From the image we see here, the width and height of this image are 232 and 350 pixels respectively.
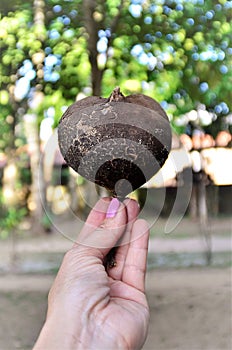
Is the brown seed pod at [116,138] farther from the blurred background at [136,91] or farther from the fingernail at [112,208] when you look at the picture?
the blurred background at [136,91]

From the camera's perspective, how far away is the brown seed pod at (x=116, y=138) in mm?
987

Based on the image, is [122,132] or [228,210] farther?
[228,210]

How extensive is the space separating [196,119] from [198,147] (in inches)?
13.9

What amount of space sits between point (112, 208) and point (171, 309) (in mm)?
2597

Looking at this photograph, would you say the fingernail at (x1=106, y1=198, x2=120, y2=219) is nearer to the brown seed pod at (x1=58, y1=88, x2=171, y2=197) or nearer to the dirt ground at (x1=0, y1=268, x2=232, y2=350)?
the brown seed pod at (x1=58, y1=88, x2=171, y2=197)

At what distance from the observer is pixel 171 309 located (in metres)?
3.59

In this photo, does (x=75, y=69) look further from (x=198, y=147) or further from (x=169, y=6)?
(x=198, y=147)

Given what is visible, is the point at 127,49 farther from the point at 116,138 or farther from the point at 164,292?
the point at 116,138

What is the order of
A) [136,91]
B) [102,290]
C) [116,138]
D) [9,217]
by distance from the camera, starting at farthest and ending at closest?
[9,217], [136,91], [102,290], [116,138]

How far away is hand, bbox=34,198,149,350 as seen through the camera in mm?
1025

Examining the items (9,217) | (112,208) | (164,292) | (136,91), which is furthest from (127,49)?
(112,208)

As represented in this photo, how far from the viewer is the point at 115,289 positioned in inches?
47.0

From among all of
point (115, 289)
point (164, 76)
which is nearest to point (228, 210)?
point (164, 76)

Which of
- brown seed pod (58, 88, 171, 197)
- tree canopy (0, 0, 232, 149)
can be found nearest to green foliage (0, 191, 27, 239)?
tree canopy (0, 0, 232, 149)
